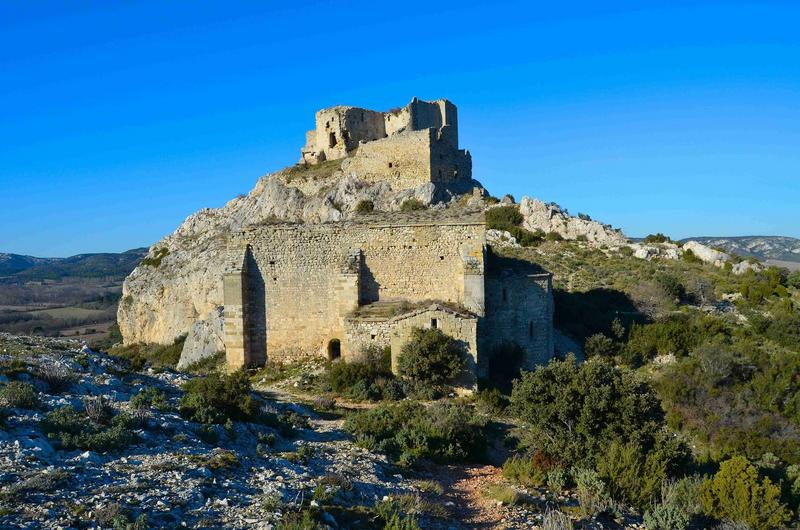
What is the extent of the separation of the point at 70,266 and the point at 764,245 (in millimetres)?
132316

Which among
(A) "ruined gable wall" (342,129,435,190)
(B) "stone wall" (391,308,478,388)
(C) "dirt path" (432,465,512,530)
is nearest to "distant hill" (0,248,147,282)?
(A) "ruined gable wall" (342,129,435,190)

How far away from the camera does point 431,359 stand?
15602mm

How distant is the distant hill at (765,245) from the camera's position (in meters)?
82.4

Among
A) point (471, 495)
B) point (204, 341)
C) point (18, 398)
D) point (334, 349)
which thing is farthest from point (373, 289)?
point (18, 398)

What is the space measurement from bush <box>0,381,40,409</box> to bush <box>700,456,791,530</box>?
1063cm

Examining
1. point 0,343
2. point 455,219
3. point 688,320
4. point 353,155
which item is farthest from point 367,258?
point 353,155

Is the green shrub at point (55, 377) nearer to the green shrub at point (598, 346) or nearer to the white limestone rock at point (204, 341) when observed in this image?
the white limestone rock at point (204, 341)

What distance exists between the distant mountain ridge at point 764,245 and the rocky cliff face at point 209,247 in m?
63.4

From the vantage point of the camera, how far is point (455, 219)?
1761 cm

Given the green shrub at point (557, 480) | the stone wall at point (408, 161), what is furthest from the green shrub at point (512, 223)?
the green shrub at point (557, 480)

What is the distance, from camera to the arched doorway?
18609 mm

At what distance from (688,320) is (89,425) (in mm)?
23522

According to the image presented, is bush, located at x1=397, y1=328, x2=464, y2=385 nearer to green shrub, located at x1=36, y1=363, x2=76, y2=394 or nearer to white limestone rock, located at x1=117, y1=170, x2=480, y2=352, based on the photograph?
green shrub, located at x1=36, y1=363, x2=76, y2=394

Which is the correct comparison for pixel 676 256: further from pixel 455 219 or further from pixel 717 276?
pixel 455 219
